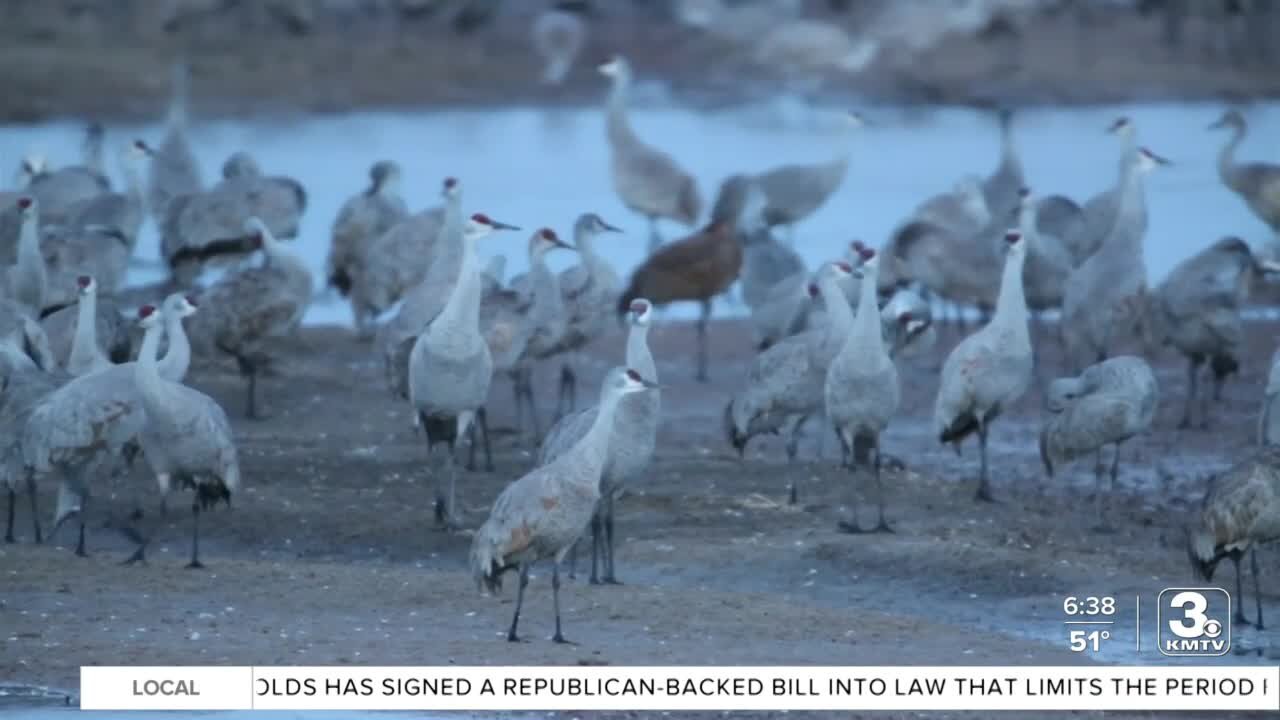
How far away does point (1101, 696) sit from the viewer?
29.9 ft

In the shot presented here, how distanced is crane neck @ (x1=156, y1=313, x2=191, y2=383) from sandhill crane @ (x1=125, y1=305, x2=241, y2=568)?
0.92 meters

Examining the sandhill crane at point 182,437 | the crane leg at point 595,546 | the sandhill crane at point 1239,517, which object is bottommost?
the crane leg at point 595,546

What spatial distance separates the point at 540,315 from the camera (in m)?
14.8

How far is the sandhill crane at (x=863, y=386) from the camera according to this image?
1285cm

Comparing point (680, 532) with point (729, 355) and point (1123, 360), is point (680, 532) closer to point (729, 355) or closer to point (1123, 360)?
point (1123, 360)

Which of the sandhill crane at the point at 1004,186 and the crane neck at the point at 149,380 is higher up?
the sandhill crane at the point at 1004,186

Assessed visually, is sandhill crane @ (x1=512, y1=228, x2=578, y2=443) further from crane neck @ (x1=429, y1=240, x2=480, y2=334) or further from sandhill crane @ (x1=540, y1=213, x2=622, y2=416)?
crane neck @ (x1=429, y1=240, x2=480, y2=334)

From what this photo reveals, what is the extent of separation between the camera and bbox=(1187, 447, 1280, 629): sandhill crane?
1062cm

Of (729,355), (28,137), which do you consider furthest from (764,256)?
(28,137)

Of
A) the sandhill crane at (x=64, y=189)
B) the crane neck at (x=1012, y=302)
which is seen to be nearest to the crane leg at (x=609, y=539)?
the crane neck at (x=1012, y=302)

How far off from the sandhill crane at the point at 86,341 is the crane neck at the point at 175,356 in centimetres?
34

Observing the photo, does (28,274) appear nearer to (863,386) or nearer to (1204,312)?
(863,386)

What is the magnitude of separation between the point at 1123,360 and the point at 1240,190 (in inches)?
313

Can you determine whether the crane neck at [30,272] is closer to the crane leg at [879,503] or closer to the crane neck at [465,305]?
the crane neck at [465,305]
